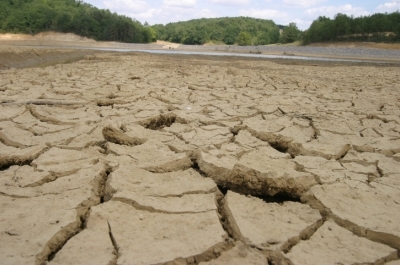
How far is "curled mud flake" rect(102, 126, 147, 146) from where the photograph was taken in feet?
7.98

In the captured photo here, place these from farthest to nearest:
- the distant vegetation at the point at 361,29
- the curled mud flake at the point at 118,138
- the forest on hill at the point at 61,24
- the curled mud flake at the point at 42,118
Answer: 1. the forest on hill at the point at 61,24
2. the distant vegetation at the point at 361,29
3. the curled mud flake at the point at 42,118
4. the curled mud flake at the point at 118,138

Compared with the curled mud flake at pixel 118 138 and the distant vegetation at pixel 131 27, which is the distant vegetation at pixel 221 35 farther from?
the curled mud flake at pixel 118 138

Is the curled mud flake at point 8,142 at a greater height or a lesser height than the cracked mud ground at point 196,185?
greater

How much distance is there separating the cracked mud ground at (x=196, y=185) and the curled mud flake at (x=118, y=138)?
1 cm

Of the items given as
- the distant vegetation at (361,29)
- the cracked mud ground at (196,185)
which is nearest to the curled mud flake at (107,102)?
the cracked mud ground at (196,185)

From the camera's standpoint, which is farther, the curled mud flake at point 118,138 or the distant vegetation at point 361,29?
the distant vegetation at point 361,29

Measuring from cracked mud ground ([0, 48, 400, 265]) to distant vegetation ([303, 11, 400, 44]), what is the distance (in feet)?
94.0

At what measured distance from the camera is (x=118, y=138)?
Answer: 96.7 inches

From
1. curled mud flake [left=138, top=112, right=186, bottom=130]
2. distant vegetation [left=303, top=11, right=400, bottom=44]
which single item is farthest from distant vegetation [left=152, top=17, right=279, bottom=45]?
curled mud flake [left=138, top=112, right=186, bottom=130]

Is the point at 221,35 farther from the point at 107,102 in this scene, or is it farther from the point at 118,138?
the point at 118,138

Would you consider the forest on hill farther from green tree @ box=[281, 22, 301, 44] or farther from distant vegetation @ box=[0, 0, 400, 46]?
green tree @ box=[281, 22, 301, 44]

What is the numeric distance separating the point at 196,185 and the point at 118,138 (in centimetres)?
97

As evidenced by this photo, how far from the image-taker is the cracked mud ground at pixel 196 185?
1.24 metres

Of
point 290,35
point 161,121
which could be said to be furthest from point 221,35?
point 161,121
